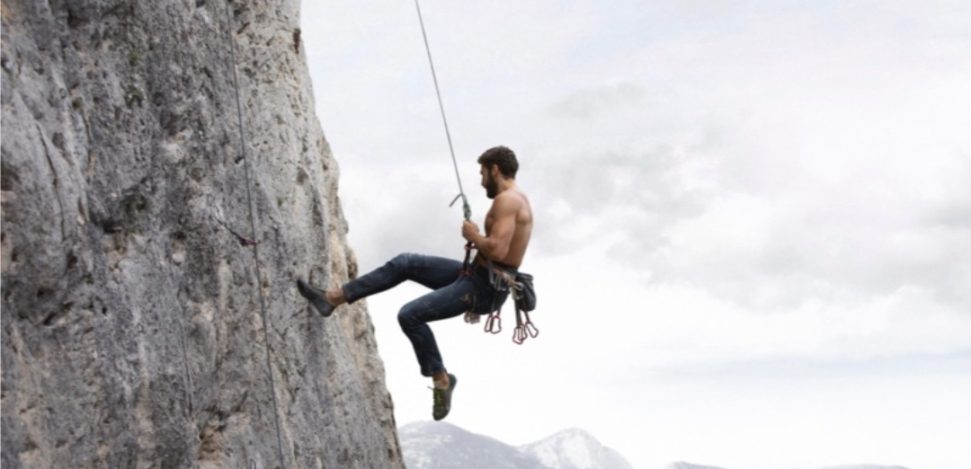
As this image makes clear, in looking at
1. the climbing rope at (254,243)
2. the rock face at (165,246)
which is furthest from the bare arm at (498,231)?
the climbing rope at (254,243)

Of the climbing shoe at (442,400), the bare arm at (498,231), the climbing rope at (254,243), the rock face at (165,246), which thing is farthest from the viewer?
the climbing shoe at (442,400)

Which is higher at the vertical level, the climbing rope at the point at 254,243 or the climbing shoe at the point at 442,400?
the climbing rope at the point at 254,243

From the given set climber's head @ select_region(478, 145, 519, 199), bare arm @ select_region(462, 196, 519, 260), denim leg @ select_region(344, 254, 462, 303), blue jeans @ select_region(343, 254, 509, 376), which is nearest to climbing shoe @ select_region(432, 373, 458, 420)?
blue jeans @ select_region(343, 254, 509, 376)

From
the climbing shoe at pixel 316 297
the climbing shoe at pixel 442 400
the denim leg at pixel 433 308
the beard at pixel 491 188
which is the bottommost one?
the climbing shoe at pixel 442 400

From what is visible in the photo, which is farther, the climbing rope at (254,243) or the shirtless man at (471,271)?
the shirtless man at (471,271)

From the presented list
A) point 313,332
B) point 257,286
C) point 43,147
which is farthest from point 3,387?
point 313,332

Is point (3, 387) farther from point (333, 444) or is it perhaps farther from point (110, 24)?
point (333, 444)

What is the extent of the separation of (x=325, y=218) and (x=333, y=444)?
251 centimetres

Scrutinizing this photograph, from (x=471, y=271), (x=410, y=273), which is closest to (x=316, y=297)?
(x=410, y=273)

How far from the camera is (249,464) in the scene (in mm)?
12062

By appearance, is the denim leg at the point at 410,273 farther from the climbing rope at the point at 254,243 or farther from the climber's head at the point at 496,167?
the climbing rope at the point at 254,243

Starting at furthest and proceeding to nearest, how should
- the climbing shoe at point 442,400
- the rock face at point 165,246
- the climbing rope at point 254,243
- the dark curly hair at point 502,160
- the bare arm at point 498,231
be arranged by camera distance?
1. the climbing shoe at point 442,400
2. the dark curly hair at point 502,160
3. the bare arm at point 498,231
4. the climbing rope at point 254,243
5. the rock face at point 165,246

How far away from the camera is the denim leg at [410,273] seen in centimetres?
1361

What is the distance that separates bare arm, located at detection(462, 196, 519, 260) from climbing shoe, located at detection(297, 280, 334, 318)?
1.66 metres
